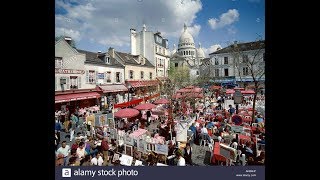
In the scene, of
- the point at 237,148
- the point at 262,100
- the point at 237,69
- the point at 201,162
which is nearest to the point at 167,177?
the point at 201,162

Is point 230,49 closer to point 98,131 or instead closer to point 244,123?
point 244,123

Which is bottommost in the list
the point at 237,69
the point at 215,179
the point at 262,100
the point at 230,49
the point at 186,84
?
the point at 215,179

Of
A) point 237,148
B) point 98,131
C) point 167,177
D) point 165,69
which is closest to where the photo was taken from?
point 167,177

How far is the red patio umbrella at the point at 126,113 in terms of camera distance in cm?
582

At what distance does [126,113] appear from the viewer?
5.95 metres

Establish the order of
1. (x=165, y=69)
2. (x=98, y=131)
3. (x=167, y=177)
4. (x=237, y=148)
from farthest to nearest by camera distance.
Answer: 1. (x=165, y=69)
2. (x=98, y=131)
3. (x=237, y=148)
4. (x=167, y=177)

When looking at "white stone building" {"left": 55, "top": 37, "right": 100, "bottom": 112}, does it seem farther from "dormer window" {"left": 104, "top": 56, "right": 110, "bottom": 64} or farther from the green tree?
the green tree

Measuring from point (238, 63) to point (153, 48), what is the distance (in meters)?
2.26

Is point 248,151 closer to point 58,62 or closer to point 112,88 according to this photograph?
point 112,88

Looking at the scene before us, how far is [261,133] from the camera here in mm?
4719

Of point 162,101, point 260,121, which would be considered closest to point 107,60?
point 162,101

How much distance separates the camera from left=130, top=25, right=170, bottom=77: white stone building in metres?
5.15

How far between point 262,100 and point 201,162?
5.82 ft

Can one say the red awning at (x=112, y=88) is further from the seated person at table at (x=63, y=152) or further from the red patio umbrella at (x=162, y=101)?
the seated person at table at (x=63, y=152)
